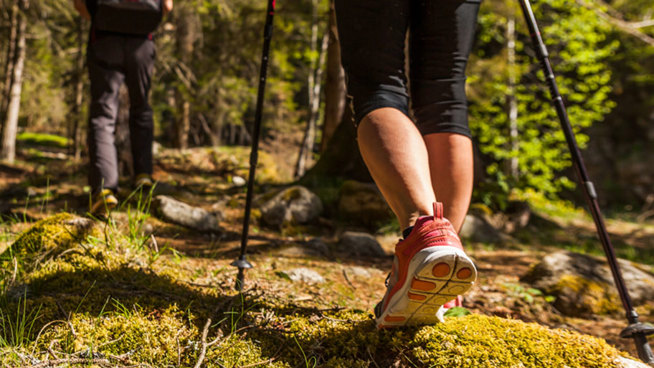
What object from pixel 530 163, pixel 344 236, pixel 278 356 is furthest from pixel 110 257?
pixel 530 163

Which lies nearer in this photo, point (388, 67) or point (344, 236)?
point (388, 67)

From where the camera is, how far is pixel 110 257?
167 cm

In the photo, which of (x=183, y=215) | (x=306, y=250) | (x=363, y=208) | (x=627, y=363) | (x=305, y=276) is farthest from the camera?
(x=363, y=208)

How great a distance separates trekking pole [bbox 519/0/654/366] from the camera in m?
1.30

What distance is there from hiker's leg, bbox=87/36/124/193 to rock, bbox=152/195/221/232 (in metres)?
0.75

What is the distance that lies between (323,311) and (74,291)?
914 mm

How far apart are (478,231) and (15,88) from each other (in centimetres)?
1390

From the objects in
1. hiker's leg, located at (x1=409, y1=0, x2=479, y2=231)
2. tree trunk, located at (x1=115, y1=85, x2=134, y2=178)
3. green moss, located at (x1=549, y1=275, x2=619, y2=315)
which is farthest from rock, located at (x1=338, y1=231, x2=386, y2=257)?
tree trunk, located at (x1=115, y1=85, x2=134, y2=178)

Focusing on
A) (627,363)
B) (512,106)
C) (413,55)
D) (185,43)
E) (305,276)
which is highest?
(185,43)

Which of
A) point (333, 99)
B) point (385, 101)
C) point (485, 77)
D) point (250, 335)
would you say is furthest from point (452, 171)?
point (485, 77)

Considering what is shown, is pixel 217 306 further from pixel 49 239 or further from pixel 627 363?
pixel 627 363

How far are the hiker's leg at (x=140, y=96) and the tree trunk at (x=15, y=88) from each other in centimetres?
1145

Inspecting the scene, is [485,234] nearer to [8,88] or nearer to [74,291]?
[74,291]

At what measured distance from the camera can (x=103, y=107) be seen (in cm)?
278
